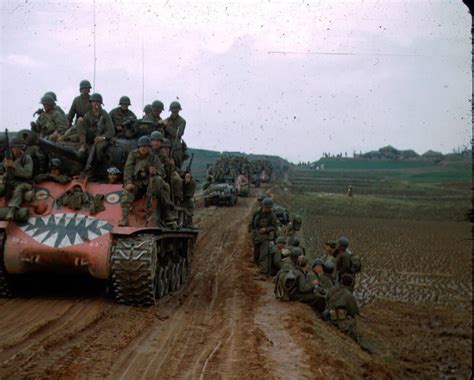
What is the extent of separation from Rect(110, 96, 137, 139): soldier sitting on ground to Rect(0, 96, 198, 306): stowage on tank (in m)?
0.73

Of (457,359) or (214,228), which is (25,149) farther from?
(214,228)

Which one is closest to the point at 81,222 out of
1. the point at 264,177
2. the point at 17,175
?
the point at 17,175

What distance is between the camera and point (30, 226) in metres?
10.3

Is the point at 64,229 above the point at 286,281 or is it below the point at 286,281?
above

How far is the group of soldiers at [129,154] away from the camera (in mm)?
10750

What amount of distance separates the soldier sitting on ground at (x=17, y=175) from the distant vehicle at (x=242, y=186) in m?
A: 28.5

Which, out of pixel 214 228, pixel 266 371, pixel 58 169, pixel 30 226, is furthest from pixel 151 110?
pixel 214 228

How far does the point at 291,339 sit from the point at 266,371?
1.83 meters

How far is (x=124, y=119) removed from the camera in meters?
13.1

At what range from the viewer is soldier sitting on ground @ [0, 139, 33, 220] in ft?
34.9

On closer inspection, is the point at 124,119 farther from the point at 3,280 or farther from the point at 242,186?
the point at 242,186

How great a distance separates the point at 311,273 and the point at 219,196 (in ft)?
67.8

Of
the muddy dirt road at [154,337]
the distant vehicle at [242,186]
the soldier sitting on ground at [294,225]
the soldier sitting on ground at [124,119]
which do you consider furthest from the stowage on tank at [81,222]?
the distant vehicle at [242,186]

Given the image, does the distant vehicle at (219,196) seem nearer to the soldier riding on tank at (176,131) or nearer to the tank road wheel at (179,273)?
the soldier riding on tank at (176,131)
